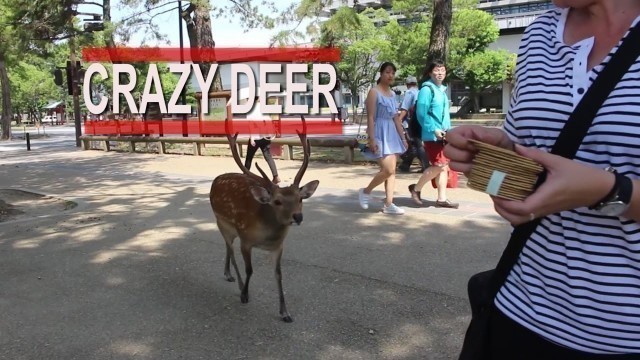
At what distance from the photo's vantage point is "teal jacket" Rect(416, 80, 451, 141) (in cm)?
698

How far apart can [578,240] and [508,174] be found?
0.82 feet

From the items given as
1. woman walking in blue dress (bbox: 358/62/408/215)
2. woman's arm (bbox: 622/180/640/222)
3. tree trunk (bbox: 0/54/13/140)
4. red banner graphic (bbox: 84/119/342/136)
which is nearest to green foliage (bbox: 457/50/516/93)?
red banner graphic (bbox: 84/119/342/136)

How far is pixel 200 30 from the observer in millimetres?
17297

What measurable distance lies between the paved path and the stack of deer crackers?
241cm

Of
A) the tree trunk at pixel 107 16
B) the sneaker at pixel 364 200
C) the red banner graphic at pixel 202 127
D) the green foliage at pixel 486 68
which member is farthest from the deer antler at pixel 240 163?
the green foliage at pixel 486 68

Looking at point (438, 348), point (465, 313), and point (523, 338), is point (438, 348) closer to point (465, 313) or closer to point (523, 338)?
point (465, 313)

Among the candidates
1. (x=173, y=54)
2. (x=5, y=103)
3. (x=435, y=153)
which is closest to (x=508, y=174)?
(x=435, y=153)

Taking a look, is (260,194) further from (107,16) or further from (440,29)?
(107,16)

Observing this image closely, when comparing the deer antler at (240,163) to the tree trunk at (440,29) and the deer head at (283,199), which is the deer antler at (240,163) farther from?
the tree trunk at (440,29)

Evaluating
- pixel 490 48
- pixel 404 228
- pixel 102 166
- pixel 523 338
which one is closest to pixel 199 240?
pixel 404 228

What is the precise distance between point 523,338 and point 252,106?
17.5m

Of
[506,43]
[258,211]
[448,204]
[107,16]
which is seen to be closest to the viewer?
[258,211]

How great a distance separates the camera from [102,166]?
48.4ft

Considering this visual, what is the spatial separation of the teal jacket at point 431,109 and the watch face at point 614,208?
5.88 m
